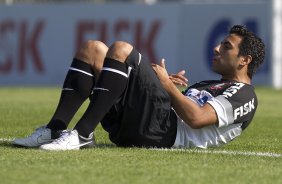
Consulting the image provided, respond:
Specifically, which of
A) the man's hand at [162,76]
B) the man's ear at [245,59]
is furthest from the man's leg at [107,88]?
the man's ear at [245,59]

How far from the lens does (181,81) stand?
7660mm

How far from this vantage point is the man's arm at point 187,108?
7.12 m

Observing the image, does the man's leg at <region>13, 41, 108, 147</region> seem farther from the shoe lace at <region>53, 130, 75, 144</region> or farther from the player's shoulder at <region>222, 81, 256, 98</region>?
the player's shoulder at <region>222, 81, 256, 98</region>

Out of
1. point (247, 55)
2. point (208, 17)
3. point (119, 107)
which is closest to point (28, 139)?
point (119, 107)

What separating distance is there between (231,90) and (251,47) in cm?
44

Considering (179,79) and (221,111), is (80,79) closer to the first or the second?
(179,79)

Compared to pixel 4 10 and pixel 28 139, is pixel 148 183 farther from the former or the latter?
pixel 4 10

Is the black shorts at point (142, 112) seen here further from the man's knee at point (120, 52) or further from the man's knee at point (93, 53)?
the man's knee at point (93, 53)

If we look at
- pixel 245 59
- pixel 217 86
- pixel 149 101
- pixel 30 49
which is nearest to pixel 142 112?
pixel 149 101

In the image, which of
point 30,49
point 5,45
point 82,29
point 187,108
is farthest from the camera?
point 5,45

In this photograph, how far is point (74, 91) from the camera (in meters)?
7.52

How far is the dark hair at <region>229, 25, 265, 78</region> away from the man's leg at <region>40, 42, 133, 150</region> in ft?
3.29

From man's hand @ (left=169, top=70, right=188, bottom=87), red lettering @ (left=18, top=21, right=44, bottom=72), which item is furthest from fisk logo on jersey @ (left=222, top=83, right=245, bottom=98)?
red lettering @ (left=18, top=21, right=44, bottom=72)

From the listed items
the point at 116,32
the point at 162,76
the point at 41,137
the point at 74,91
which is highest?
the point at 162,76
